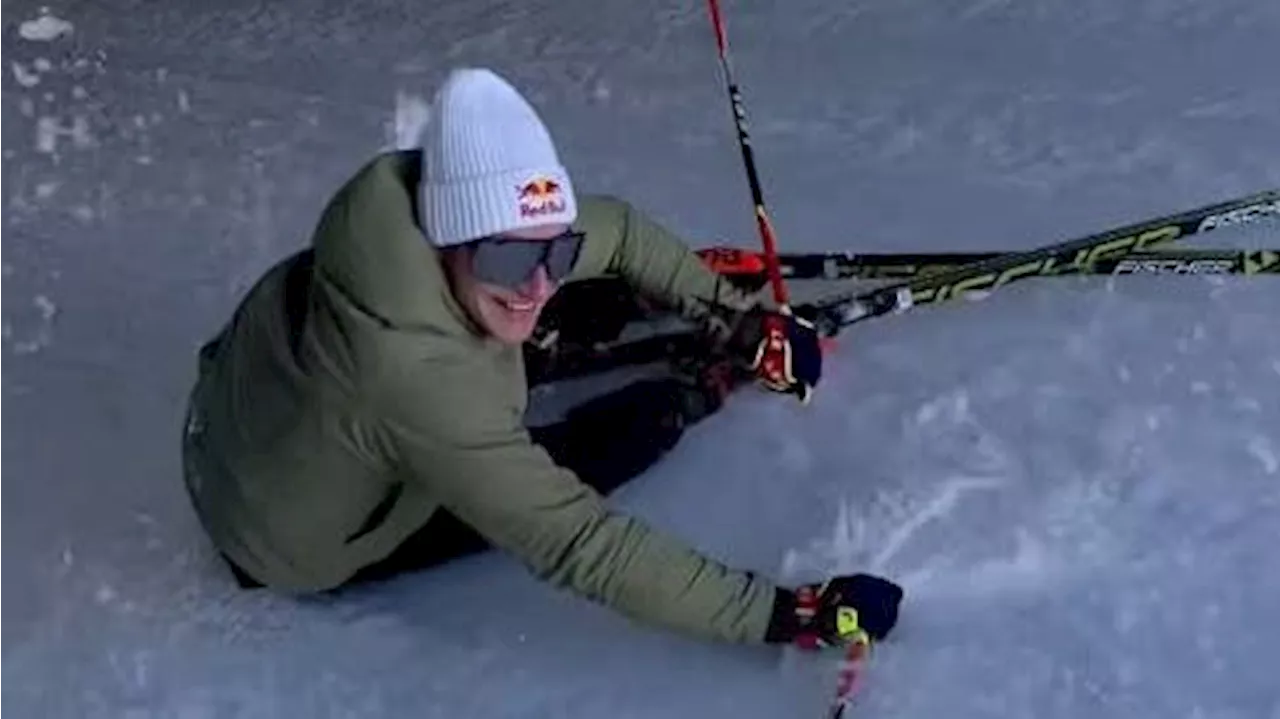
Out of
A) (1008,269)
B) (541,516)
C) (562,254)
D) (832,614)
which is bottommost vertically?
(832,614)

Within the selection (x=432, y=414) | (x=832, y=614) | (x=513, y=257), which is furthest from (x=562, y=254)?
(x=832, y=614)

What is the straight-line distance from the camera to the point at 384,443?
2250 millimetres

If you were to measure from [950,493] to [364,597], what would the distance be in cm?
60

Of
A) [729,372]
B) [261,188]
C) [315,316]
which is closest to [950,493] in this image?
[729,372]

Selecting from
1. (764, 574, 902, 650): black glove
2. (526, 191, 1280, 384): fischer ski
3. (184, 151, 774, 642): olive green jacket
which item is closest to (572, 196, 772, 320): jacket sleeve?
(526, 191, 1280, 384): fischer ski

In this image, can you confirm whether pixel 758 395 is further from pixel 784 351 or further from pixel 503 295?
pixel 503 295

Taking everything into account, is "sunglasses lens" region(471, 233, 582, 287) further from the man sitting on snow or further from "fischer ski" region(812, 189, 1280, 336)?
"fischer ski" region(812, 189, 1280, 336)

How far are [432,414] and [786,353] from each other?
1.84ft

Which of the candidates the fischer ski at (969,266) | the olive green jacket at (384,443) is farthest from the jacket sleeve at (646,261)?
the olive green jacket at (384,443)

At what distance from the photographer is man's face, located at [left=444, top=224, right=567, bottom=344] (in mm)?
2162

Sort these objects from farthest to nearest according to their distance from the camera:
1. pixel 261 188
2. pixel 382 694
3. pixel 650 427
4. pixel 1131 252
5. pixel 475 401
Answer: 1. pixel 261 188
2. pixel 1131 252
3. pixel 650 427
4. pixel 382 694
5. pixel 475 401

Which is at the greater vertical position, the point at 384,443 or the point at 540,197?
the point at 540,197

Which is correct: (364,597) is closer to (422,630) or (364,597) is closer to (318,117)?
(422,630)

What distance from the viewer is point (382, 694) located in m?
2.43
